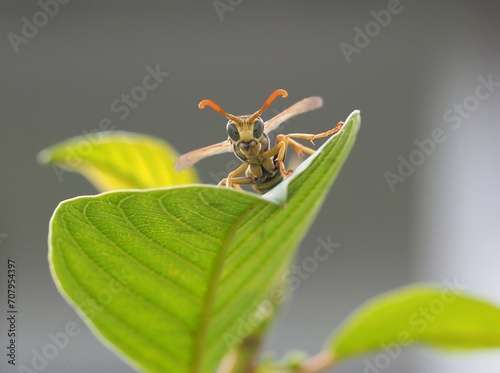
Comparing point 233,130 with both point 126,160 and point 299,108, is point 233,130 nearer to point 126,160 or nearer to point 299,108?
point 299,108

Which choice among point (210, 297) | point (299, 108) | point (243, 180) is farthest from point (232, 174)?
point (210, 297)

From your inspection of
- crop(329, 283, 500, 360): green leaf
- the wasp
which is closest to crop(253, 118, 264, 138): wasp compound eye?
the wasp

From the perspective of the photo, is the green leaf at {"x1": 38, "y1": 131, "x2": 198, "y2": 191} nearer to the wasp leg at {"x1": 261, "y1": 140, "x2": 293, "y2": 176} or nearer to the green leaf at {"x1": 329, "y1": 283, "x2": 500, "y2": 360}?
the wasp leg at {"x1": 261, "y1": 140, "x2": 293, "y2": 176}

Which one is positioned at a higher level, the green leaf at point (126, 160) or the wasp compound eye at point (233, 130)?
the green leaf at point (126, 160)

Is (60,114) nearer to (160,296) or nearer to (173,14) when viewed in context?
(173,14)

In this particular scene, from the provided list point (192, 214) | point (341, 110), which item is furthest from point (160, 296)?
point (341, 110)

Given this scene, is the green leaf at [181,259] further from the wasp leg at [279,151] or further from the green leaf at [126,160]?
the green leaf at [126,160]

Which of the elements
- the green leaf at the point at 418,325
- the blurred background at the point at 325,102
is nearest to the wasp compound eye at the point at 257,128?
the green leaf at the point at 418,325
